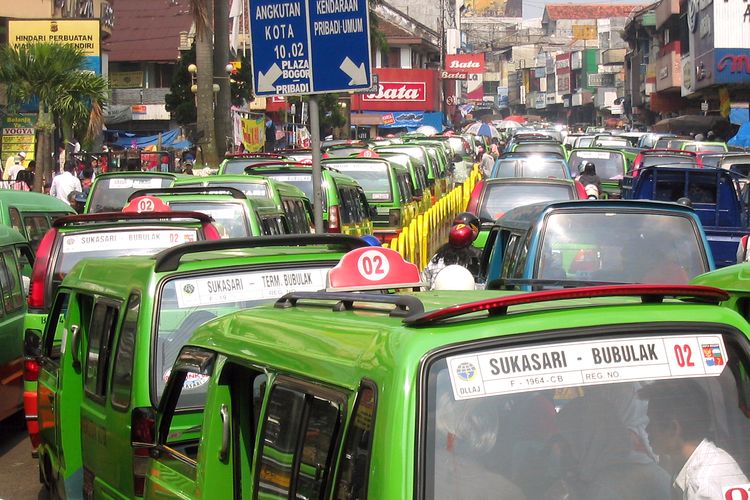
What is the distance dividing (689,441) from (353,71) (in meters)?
6.83

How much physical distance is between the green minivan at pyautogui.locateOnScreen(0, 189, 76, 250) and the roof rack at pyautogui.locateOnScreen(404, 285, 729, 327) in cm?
1179

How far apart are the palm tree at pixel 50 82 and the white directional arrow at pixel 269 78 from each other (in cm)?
1825

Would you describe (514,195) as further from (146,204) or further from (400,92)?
(400,92)

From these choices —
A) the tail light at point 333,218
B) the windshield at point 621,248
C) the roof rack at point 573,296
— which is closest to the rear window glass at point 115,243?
the windshield at point 621,248

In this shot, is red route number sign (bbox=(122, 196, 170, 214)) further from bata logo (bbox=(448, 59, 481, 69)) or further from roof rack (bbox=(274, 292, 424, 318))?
bata logo (bbox=(448, 59, 481, 69))

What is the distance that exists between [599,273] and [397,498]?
20.8 ft

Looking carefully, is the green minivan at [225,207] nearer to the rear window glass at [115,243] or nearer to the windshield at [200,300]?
the rear window glass at [115,243]

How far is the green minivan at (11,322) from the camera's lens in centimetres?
1031

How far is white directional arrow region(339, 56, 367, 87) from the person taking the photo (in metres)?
9.83

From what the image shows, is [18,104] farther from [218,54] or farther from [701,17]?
[701,17]

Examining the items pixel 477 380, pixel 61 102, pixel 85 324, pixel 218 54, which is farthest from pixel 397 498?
pixel 218 54

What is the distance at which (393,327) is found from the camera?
324 centimetres

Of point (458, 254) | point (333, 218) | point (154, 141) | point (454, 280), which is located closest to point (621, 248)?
point (458, 254)

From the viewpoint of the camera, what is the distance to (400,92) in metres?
80.4
